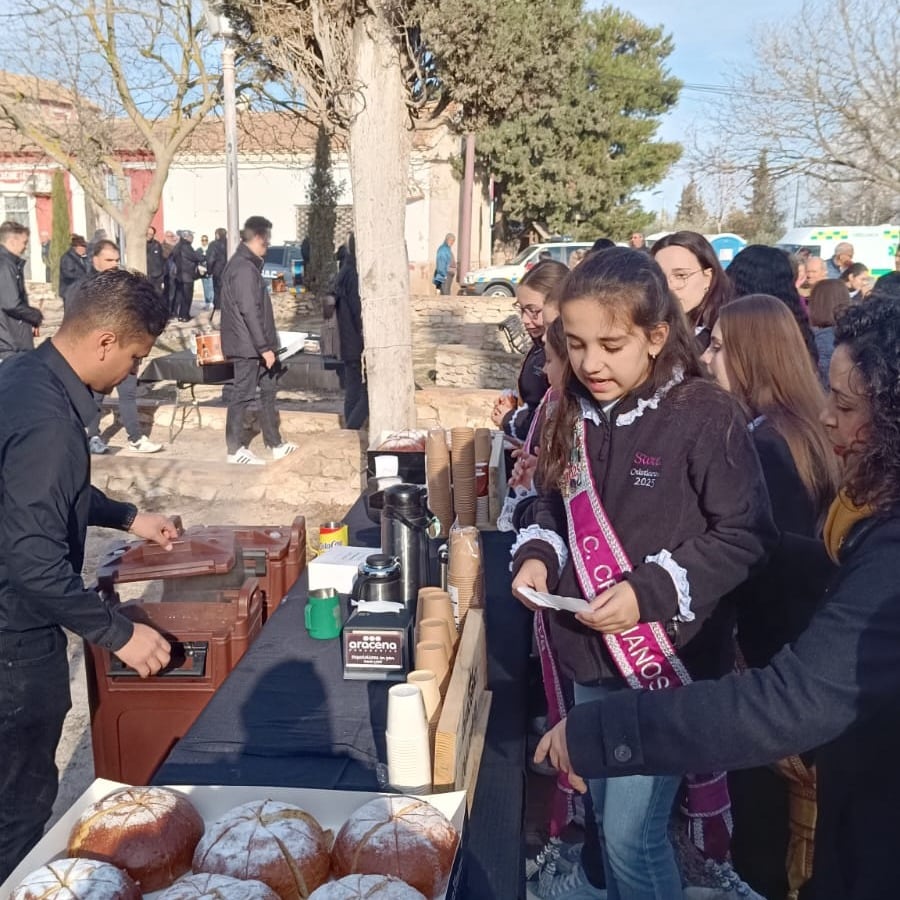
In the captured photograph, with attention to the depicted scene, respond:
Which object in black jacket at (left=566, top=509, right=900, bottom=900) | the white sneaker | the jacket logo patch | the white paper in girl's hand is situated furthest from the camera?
the white sneaker

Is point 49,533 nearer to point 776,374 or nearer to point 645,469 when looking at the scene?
point 645,469

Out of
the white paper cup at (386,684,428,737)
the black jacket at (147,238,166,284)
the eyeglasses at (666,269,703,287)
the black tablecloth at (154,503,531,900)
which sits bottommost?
the black tablecloth at (154,503,531,900)

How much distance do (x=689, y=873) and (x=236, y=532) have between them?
1.73m

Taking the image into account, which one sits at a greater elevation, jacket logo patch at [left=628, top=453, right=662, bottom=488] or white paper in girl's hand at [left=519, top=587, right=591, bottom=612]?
jacket logo patch at [left=628, top=453, right=662, bottom=488]

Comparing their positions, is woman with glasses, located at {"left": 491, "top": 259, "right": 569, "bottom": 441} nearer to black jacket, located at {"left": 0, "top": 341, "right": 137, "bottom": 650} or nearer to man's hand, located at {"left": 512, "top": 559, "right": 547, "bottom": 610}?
man's hand, located at {"left": 512, "top": 559, "right": 547, "bottom": 610}

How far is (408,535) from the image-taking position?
249cm

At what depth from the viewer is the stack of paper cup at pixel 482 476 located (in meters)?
3.39

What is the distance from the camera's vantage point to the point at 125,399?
7.26m

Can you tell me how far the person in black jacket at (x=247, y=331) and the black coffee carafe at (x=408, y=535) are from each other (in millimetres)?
4533

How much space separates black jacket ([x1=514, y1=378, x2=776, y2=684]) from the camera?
1715 millimetres

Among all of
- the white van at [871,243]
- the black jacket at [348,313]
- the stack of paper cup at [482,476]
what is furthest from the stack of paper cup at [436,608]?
the white van at [871,243]

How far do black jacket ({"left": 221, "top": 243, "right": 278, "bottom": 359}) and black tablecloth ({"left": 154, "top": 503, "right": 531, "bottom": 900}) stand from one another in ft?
15.1

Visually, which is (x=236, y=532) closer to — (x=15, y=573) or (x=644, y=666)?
(x=15, y=573)

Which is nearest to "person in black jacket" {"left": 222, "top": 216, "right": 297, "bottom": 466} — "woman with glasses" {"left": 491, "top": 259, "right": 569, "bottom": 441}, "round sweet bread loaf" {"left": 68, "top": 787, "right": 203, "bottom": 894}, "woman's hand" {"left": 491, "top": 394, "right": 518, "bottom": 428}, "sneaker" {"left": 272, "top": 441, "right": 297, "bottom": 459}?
"sneaker" {"left": 272, "top": 441, "right": 297, "bottom": 459}
